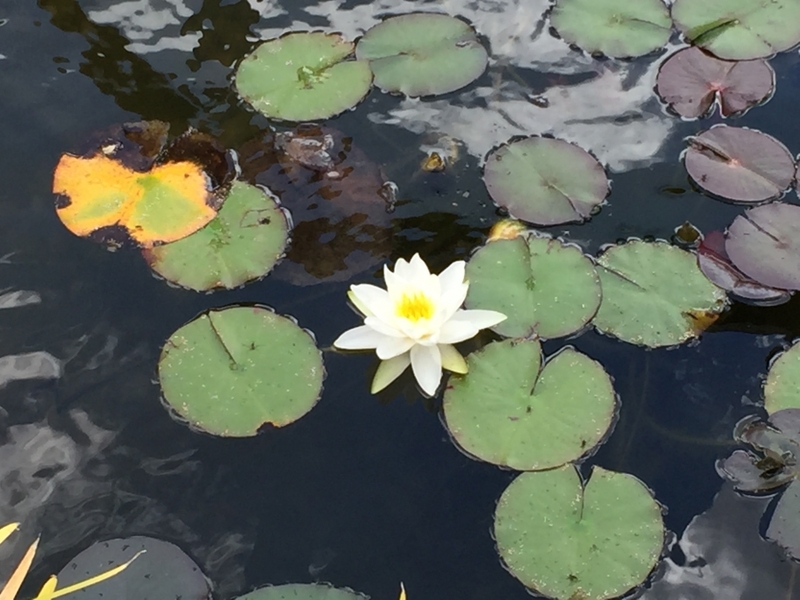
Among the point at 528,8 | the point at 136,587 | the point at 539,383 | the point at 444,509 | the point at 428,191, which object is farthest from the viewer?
the point at 528,8

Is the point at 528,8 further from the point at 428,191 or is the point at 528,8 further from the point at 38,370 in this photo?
the point at 38,370

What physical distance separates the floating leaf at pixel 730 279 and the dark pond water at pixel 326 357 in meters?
0.06

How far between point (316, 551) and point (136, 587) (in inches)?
20.8

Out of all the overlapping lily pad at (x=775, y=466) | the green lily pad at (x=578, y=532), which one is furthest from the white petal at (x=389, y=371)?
the overlapping lily pad at (x=775, y=466)

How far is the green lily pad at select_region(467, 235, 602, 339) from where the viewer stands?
261 cm

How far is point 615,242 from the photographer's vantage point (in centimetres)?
283

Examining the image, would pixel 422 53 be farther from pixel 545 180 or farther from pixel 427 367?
pixel 427 367

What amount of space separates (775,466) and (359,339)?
1.40 metres

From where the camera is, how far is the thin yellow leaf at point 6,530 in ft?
7.10

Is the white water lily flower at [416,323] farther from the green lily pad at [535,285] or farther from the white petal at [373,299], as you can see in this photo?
the green lily pad at [535,285]

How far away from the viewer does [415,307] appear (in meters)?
2.48

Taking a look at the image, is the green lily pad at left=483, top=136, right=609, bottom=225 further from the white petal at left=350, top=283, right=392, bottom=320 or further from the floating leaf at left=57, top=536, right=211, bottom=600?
the floating leaf at left=57, top=536, right=211, bottom=600

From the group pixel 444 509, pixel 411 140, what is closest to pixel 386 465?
pixel 444 509

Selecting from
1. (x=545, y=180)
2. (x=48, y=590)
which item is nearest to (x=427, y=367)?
(x=545, y=180)
